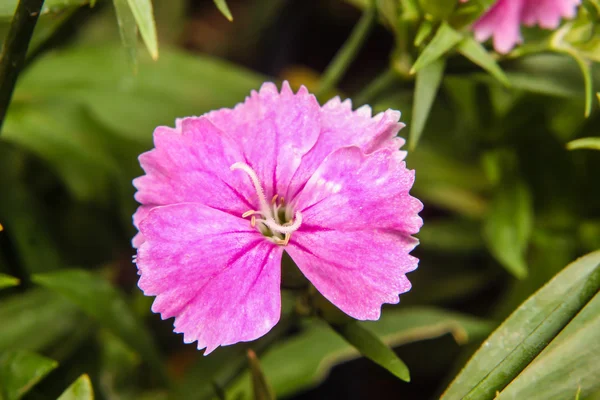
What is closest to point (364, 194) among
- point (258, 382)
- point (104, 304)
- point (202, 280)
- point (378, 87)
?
point (202, 280)

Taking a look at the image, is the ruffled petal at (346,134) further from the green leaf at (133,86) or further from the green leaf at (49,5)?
the green leaf at (133,86)

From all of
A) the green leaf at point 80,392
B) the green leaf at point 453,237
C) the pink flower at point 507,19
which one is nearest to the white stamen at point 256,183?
the green leaf at point 80,392

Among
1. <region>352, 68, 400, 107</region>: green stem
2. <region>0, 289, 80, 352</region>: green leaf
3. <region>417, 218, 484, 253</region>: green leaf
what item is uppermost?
<region>352, 68, 400, 107</region>: green stem

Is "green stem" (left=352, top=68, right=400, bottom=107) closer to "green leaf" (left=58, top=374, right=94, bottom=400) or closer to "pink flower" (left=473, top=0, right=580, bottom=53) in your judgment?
"pink flower" (left=473, top=0, right=580, bottom=53)

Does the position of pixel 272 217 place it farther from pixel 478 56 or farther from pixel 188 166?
pixel 478 56

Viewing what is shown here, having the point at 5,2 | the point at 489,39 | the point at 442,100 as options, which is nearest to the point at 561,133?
the point at 442,100

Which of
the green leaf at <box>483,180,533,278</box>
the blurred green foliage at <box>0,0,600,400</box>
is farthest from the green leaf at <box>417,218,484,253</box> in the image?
the green leaf at <box>483,180,533,278</box>

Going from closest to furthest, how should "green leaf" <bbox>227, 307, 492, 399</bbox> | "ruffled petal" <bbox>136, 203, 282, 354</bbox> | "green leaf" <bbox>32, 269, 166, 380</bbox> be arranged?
"ruffled petal" <bbox>136, 203, 282, 354</bbox> → "green leaf" <bbox>32, 269, 166, 380</bbox> → "green leaf" <bbox>227, 307, 492, 399</bbox>
